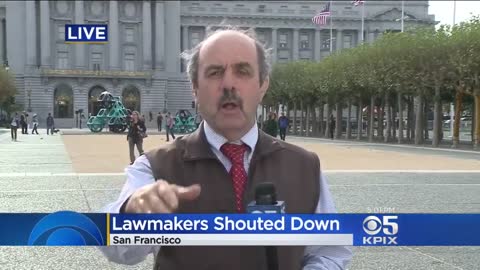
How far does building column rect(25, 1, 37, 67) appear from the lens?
95.4 m

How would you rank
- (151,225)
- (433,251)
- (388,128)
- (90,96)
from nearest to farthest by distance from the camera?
(151,225)
(433,251)
(388,128)
(90,96)

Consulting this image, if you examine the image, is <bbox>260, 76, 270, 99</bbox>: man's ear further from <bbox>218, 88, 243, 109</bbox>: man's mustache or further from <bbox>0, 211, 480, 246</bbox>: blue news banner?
<bbox>0, 211, 480, 246</bbox>: blue news banner

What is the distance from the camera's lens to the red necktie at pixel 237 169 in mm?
2283

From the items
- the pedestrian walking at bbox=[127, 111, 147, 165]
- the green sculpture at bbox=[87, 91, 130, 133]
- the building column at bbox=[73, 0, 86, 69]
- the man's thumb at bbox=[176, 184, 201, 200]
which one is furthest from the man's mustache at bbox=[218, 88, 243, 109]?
the building column at bbox=[73, 0, 86, 69]

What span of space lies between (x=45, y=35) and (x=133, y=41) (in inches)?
552

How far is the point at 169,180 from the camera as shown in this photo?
2.29 metres

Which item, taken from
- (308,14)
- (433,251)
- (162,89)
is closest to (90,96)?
(162,89)

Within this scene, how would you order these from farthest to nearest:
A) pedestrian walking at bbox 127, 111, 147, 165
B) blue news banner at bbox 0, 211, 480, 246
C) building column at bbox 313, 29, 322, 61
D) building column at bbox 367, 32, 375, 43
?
building column at bbox 313, 29, 322, 61 < building column at bbox 367, 32, 375, 43 < pedestrian walking at bbox 127, 111, 147, 165 < blue news banner at bbox 0, 211, 480, 246

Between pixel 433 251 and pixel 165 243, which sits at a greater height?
pixel 165 243

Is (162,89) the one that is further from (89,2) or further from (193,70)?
(193,70)

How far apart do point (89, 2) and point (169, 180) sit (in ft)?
339

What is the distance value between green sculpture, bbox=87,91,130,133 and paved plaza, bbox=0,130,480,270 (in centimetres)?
2992

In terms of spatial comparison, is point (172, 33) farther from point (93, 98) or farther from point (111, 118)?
point (111, 118)

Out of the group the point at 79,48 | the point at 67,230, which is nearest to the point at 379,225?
the point at 67,230
